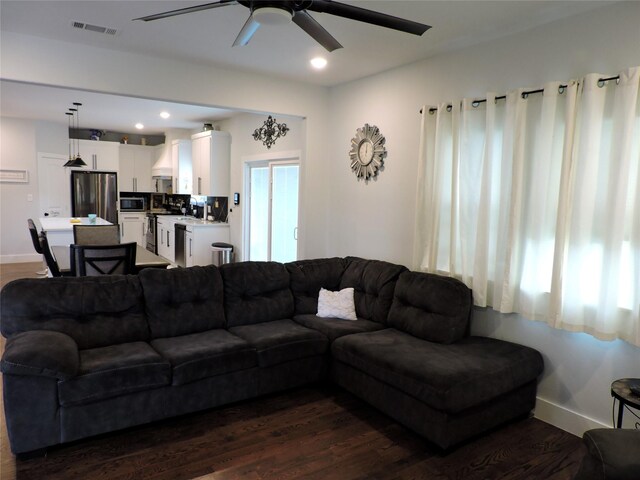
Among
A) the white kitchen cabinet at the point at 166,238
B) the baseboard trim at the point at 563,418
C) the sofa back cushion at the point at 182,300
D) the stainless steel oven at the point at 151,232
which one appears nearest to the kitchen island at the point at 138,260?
the sofa back cushion at the point at 182,300

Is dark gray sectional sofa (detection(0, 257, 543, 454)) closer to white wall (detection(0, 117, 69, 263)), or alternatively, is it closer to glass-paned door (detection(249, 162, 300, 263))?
glass-paned door (detection(249, 162, 300, 263))

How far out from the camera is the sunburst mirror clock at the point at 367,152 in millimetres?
4441

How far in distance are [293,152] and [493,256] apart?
316 centimetres

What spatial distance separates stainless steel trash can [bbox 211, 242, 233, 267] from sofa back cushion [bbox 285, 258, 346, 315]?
318cm

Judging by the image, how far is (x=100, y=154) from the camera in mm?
9227

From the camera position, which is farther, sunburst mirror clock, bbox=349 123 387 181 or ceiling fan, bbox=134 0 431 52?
sunburst mirror clock, bbox=349 123 387 181

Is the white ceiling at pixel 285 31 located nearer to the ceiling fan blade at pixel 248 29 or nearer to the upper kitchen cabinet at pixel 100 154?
the ceiling fan blade at pixel 248 29

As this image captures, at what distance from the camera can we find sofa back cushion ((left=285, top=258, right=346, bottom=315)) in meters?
4.12

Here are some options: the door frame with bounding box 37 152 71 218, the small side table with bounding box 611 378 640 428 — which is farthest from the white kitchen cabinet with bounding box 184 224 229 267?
the small side table with bounding box 611 378 640 428

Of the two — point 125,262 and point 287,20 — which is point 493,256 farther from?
point 125,262

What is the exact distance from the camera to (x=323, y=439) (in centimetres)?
→ 285

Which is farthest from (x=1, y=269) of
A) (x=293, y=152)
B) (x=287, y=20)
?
(x=287, y=20)

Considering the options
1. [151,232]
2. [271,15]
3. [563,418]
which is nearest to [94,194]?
[151,232]

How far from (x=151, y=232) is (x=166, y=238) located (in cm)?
117
